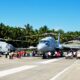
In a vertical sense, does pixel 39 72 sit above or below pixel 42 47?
below

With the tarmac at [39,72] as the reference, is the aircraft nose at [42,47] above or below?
above

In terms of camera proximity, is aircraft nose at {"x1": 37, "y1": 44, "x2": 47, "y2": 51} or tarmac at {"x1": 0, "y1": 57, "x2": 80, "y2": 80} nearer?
tarmac at {"x1": 0, "y1": 57, "x2": 80, "y2": 80}

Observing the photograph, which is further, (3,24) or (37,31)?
(37,31)

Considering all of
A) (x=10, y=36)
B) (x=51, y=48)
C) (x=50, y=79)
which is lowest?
(x=50, y=79)

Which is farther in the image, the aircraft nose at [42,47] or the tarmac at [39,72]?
the aircraft nose at [42,47]

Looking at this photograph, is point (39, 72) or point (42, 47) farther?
point (42, 47)

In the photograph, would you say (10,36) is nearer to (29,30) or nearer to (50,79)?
(29,30)

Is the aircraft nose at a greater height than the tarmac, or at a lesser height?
greater

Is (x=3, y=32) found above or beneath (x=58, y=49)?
above

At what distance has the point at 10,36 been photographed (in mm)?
122438

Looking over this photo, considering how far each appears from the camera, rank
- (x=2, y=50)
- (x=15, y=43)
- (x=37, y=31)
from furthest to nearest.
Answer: (x=37, y=31) → (x=15, y=43) → (x=2, y=50)

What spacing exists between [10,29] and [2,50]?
4865 centimetres

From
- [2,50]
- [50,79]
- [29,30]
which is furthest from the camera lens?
[29,30]

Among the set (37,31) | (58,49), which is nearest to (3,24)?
(37,31)
